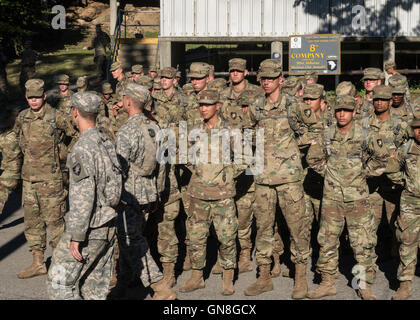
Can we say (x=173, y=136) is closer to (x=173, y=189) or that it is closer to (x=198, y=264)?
(x=173, y=189)

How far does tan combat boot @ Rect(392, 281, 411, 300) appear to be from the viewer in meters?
6.51

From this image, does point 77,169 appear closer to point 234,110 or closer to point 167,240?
point 167,240

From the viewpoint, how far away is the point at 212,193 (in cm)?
668

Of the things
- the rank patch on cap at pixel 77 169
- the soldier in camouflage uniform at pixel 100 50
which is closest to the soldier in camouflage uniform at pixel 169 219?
the rank patch on cap at pixel 77 169

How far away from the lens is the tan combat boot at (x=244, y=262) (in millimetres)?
7680

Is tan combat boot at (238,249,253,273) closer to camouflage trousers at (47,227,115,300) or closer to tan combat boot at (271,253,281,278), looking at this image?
tan combat boot at (271,253,281,278)

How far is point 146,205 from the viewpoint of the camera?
6.58 metres

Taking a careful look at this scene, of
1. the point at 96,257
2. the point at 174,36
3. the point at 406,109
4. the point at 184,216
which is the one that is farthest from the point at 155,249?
the point at 174,36

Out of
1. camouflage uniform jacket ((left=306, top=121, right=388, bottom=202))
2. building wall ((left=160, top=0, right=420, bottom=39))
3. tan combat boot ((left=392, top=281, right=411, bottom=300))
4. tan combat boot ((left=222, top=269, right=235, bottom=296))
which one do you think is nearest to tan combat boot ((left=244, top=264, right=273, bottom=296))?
tan combat boot ((left=222, top=269, right=235, bottom=296))

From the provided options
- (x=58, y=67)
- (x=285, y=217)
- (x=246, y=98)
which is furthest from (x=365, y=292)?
(x=58, y=67)

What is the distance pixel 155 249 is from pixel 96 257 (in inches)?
112

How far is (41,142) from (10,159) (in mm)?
534

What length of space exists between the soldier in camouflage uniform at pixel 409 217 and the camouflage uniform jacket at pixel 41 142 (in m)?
4.17

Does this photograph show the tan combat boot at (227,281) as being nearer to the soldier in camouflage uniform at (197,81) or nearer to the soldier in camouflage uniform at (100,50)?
the soldier in camouflage uniform at (197,81)
